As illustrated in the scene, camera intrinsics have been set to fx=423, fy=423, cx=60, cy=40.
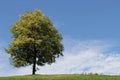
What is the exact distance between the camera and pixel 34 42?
248 ft

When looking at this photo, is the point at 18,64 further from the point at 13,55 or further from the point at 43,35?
the point at 43,35

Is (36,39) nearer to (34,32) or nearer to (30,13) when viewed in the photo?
(34,32)

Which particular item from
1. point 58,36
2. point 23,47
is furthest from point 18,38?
point 58,36

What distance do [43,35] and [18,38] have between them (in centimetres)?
471

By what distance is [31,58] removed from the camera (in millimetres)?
77125

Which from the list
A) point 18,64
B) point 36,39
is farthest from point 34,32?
point 18,64

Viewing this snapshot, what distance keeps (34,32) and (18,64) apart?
652cm

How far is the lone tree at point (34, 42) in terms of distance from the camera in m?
76.3

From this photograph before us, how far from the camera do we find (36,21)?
78688 mm

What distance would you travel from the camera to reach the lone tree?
250 feet

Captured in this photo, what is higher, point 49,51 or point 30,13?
point 30,13

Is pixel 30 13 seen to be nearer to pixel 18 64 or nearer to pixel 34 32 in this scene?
pixel 34 32

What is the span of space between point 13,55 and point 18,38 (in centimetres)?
348

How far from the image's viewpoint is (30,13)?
80.8 m
